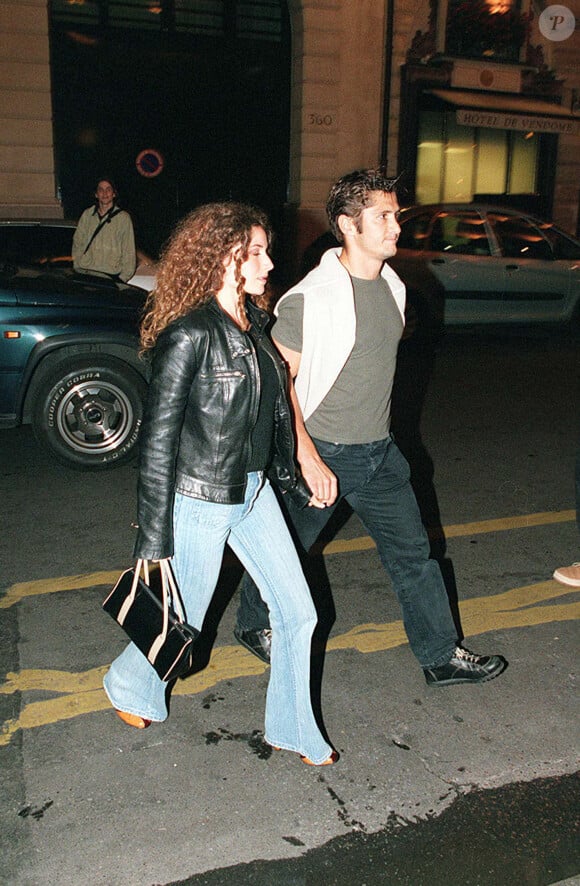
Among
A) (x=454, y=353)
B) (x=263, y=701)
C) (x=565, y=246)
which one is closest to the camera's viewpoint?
(x=263, y=701)

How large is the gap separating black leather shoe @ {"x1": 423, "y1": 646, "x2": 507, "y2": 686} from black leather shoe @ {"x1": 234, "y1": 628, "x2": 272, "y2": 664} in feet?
2.07

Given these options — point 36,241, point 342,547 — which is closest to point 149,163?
point 36,241

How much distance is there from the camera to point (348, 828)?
2.75m

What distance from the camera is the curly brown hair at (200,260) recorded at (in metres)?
2.72

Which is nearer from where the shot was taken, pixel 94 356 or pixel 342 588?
pixel 342 588

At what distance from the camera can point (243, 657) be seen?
12.6 ft

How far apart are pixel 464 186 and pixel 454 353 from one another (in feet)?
30.8

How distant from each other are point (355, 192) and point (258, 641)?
1.80 metres

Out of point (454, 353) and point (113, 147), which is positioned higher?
point (113, 147)

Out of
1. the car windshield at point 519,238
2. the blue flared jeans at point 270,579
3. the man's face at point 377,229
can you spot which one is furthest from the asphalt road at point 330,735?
the car windshield at point 519,238

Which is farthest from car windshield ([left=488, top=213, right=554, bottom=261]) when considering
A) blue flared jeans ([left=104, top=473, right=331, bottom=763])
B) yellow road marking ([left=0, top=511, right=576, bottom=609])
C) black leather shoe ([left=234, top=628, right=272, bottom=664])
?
blue flared jeans ([left=104, top=473, right=331, bottom=763])

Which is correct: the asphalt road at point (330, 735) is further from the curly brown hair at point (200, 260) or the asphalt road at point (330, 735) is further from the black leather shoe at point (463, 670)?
the curly brown hair at point (200, 260)

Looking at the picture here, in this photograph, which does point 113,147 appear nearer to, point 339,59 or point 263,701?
point 339,59

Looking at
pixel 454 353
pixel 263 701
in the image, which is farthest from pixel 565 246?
pixel 263 701
